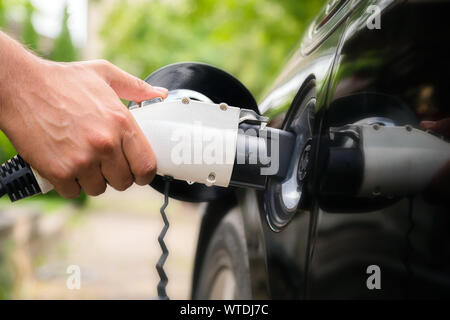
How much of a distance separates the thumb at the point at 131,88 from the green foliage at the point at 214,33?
1.60 m

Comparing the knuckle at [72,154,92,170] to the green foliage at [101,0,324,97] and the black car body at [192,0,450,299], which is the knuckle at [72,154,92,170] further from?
the green foliage at [101,0,324,97]

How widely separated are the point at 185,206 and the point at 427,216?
48.8ft

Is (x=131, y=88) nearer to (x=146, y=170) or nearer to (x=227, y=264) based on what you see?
(x=146, y=170)

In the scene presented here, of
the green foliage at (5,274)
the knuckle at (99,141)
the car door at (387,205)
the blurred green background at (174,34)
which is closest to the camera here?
the car door at (387,205)

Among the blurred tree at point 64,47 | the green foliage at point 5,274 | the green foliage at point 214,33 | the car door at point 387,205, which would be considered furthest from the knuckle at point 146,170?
the blurred tree at point 64,47

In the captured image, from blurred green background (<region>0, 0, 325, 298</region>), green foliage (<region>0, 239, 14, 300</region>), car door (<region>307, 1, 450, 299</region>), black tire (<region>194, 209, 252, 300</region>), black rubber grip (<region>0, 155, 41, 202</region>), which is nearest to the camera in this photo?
car door (<region>307, 1, 450, 299</region>)

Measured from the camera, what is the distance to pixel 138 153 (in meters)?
1.20

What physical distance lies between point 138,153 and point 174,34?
18280 millimetres

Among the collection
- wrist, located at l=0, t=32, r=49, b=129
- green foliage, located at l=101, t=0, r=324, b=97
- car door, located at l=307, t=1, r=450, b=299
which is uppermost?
green foliage, located at l=101, t=0, r=324, b=97

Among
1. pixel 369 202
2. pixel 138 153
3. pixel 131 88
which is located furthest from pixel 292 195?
pixel 131 88

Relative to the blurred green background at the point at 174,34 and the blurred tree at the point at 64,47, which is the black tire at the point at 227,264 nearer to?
the blurred green background at the point at 174,34

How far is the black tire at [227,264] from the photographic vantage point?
1.71m

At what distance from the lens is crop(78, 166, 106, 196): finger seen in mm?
1186

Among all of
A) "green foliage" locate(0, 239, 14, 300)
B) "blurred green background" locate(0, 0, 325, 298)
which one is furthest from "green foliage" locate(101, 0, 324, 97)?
"green foliage" locate(0, 239, 14, 300)
